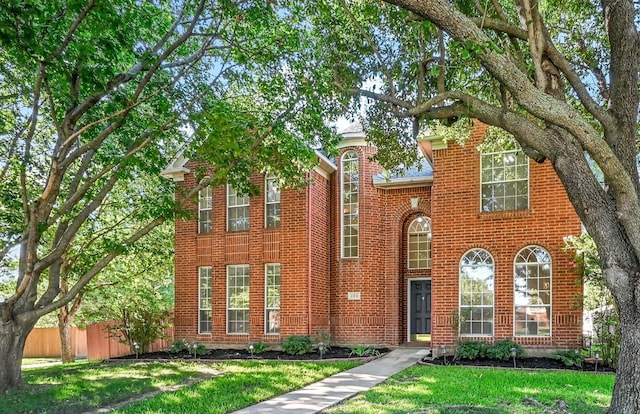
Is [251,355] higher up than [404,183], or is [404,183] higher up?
[404,183]

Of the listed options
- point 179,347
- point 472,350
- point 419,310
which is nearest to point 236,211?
point 179,347

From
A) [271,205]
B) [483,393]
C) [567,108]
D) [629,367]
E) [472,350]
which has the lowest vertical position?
[472,350]

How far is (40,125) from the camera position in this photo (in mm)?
13883

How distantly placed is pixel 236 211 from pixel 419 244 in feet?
20.4

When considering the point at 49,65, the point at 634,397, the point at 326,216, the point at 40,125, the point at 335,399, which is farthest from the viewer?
the point at 326,216

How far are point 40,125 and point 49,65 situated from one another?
680 centimetres

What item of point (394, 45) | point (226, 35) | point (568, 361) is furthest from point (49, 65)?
point (568, 361)

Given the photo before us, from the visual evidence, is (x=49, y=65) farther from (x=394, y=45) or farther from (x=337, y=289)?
(x=337, y=289)

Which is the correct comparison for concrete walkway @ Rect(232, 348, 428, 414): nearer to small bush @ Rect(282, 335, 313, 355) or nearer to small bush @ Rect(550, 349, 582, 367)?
small bush @ Rect(282, 335, 313, 355)

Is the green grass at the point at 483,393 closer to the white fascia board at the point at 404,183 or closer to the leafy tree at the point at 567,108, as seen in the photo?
the leafy tree at the point at 567,108

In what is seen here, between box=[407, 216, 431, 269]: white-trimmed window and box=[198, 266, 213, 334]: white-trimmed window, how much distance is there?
676cm

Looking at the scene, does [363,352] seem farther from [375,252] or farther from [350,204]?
[350,204]

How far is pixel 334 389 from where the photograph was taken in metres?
9.57

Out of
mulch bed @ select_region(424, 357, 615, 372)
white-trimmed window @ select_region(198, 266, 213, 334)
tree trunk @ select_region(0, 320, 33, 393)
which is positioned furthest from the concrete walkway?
white-trimmed window @ select_region(198, 266, 213, 334)
